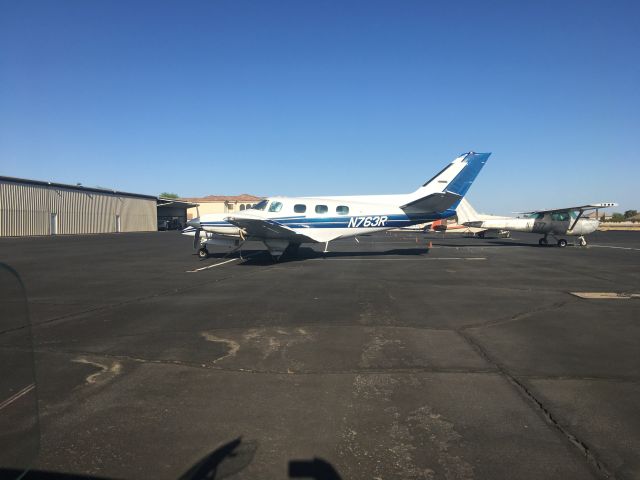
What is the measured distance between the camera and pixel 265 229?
18203mm

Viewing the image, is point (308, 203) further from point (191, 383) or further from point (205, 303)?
point (191, 383)

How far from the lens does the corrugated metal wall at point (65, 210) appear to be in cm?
4303

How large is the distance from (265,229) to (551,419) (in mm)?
15017

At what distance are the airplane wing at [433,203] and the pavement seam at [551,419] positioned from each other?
538 inches

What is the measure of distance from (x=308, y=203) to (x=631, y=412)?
1680cm

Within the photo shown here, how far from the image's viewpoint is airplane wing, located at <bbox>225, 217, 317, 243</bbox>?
17422 millimetres

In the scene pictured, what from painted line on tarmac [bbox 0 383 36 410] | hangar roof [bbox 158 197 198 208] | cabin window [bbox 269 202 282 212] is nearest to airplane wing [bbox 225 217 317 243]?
cabin window [bbox 269 202 282 212]

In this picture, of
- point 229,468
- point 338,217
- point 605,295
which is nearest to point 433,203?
point 338,217

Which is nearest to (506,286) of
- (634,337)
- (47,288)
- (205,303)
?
(634,337)

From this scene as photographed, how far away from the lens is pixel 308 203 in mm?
20234

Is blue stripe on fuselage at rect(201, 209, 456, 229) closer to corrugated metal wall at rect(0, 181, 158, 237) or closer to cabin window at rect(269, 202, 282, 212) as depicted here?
cabin window at rect(269, 202, 282, 212)

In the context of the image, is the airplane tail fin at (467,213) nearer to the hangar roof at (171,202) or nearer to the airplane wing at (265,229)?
the airplane wing at (265,229)

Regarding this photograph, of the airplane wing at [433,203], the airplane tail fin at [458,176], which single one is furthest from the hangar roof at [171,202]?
the airplane wing at [433,203]

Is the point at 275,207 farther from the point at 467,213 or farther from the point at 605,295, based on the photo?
the point at 467,213
